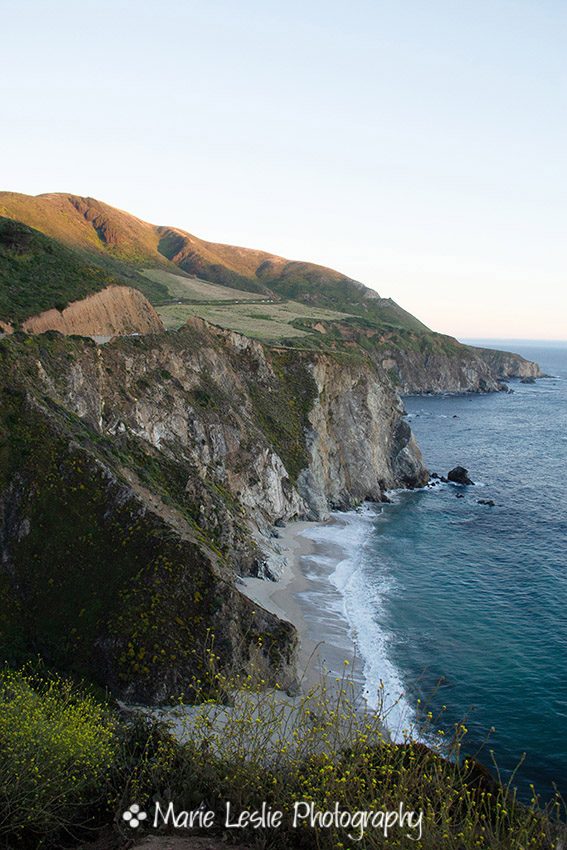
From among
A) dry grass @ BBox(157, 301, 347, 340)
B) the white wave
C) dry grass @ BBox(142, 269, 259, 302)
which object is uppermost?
dry grass @ BBox(142, 269, 259, 302)

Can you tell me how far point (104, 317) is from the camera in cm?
5909

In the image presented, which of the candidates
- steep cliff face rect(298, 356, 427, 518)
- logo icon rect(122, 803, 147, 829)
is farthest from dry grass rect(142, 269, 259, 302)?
logo icon rect(122, 803, 147, 829)

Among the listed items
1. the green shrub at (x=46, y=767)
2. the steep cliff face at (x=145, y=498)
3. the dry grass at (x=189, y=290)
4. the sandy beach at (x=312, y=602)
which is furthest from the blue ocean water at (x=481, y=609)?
the dry grass at (x=189, y=290)

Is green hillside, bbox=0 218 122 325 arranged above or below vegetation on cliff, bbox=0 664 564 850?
above

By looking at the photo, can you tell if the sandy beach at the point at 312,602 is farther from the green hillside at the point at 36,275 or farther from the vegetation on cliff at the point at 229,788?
the green hillside at the point at 36,275

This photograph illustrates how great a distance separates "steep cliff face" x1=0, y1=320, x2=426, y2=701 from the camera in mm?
29859

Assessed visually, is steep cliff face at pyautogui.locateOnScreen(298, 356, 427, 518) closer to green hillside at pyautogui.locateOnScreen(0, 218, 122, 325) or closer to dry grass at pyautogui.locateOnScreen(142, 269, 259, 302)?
green hillside at pyautogui.locateOnScreen(0, 218, 122, 325)

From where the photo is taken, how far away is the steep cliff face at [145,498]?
98.0 feet

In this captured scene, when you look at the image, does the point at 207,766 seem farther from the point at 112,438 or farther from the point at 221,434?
the point at 221,434

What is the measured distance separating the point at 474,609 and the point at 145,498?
25796 millimetres

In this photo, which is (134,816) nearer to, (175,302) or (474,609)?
(474,609)

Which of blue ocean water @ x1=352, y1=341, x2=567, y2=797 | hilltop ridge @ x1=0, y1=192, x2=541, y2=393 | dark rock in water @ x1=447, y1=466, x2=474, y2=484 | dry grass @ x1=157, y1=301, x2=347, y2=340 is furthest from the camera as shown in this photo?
dry grass @ x1=157, y1=301, x2=347, y2=340

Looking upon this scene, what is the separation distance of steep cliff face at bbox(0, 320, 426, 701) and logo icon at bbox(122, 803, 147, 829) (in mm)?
10869

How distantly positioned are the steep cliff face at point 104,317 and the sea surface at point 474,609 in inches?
1166
